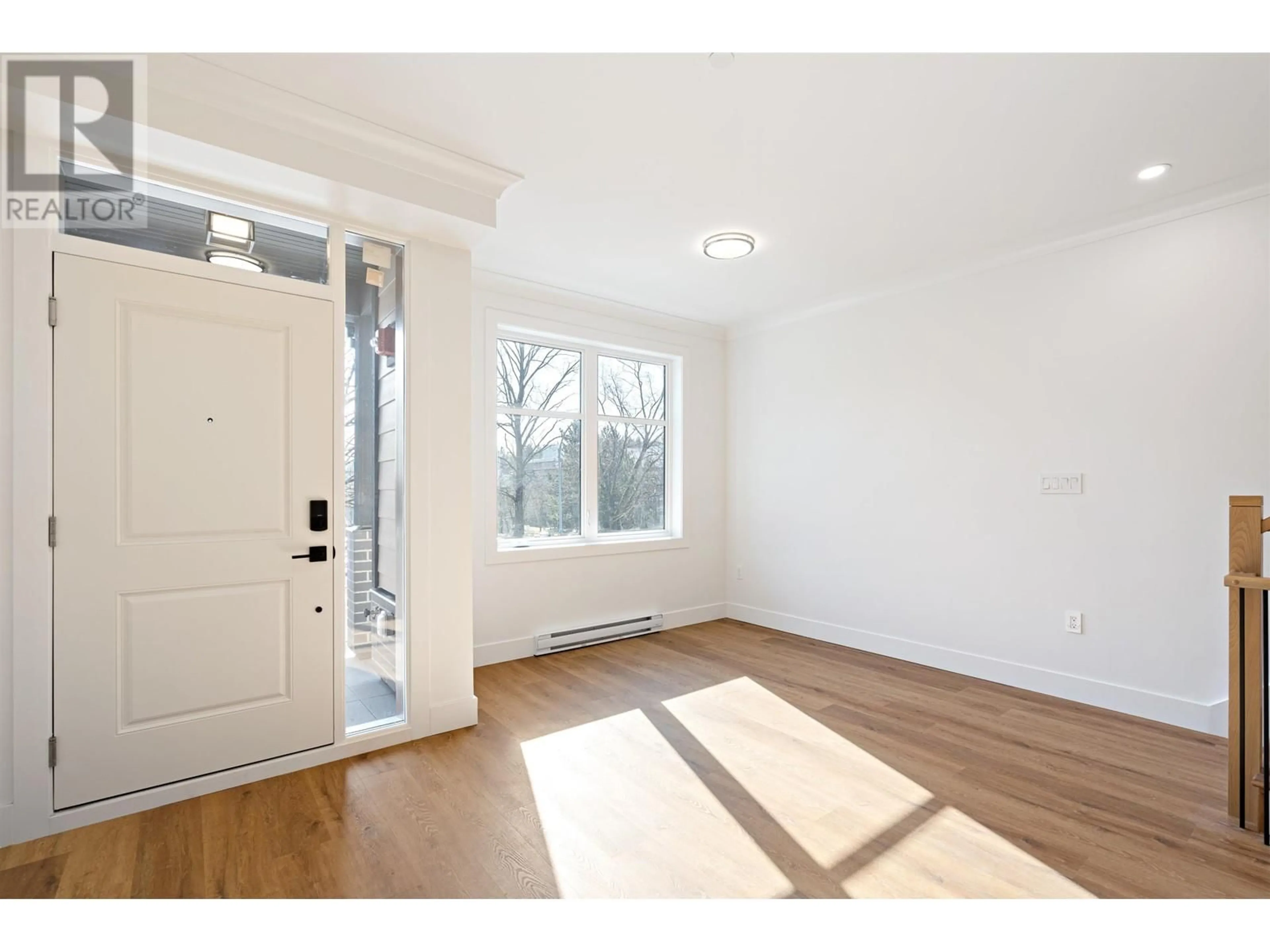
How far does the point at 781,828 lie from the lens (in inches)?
88.3

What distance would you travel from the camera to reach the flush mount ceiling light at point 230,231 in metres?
2.56

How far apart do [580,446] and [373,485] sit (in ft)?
7.17

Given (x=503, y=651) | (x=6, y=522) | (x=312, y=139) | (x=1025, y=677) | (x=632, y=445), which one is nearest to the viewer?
(x=6, y=522)

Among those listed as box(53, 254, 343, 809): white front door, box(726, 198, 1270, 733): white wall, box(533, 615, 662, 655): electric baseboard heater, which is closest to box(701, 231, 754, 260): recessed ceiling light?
box(726, 198, 1270, 733): white wall

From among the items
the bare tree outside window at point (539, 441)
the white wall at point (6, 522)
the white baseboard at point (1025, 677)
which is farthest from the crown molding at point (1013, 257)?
the white wall at point (6, 522)

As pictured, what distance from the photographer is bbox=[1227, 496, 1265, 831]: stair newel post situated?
2250mm

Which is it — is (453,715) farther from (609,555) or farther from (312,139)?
(312,139)

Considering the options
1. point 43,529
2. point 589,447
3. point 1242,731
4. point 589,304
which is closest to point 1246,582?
point 1242,731

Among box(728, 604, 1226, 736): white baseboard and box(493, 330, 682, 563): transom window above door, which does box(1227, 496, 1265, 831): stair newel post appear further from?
box(493, 330, 682, 563): transom window above door

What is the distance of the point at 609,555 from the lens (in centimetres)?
500

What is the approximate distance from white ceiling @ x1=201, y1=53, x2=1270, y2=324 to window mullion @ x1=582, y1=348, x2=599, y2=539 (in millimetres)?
1231
